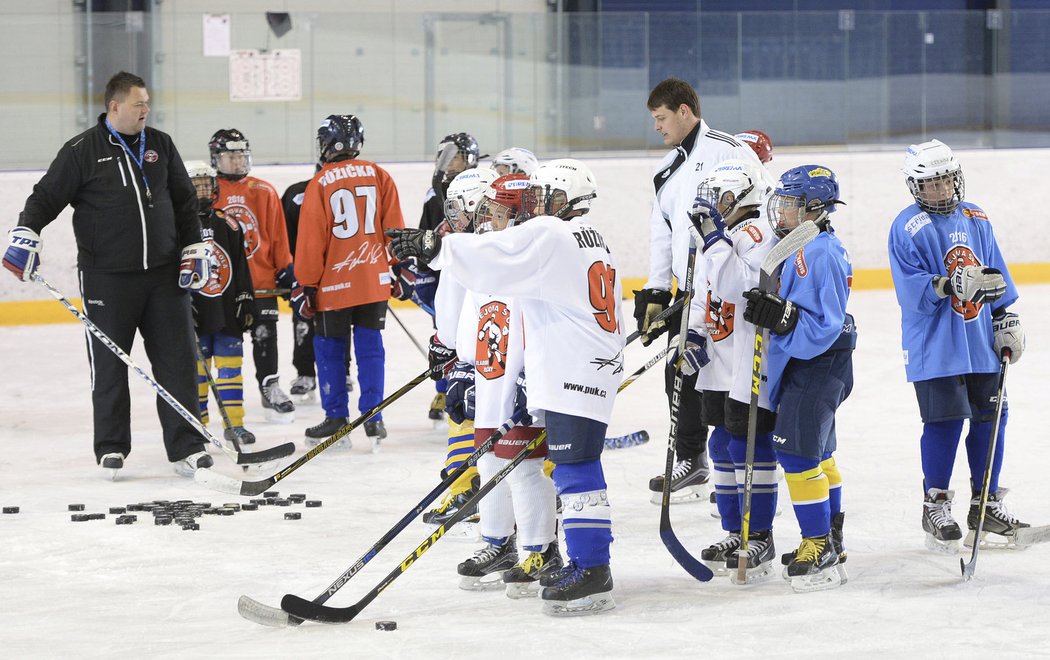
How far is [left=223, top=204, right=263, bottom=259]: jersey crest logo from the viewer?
237 inches

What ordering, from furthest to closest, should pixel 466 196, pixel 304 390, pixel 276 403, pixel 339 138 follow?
1. pixel 304 390
2. pixel 276 403
3. pixel 339 138
4. pixel 466 196

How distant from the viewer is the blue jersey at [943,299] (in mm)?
3838

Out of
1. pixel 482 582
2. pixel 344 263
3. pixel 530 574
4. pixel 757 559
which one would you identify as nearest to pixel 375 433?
pixel 344 263

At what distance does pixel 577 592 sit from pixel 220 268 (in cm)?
290

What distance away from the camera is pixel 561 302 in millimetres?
3295

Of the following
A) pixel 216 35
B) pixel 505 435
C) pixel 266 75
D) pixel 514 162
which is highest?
pixel 216 35

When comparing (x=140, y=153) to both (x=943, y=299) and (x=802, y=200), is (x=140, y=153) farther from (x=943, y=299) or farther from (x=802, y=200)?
(x=943, y=299)

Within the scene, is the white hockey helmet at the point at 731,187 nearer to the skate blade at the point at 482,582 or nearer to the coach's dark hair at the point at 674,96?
the coach's dark hair at the point at 674,96

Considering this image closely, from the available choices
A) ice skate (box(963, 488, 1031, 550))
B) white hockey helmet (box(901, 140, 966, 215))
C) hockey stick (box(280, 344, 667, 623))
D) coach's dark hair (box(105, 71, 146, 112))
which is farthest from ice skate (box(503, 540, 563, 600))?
coach's dark hair (box(105, 71, 146, 112))

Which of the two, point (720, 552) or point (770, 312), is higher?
point (770, 312)

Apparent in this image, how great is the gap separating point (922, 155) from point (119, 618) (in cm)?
240

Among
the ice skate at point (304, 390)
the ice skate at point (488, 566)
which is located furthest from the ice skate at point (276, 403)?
the ice skate at point (488, 566)

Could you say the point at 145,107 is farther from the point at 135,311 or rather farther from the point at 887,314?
the point at 887,314

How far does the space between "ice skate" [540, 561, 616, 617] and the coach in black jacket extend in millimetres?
2081
